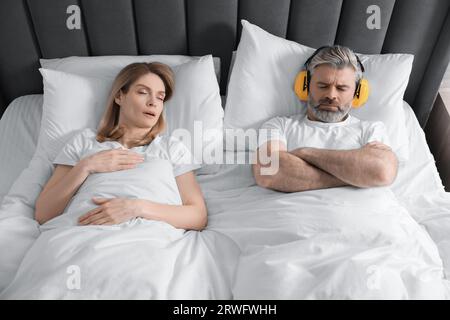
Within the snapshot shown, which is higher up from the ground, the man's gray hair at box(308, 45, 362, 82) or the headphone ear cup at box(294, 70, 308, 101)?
the man's gray hair at box(308, 45, 362, 82)

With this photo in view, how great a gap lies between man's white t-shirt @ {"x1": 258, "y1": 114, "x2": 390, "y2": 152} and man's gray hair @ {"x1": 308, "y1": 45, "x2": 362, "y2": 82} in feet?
0.64

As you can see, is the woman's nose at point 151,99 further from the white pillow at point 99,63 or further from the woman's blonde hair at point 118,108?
the white pillow at point 99,63

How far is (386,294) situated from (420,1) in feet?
4.31

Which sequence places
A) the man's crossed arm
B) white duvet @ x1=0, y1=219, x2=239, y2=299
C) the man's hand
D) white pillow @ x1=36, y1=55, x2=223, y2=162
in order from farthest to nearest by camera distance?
white pillow @ x1=36, y1=55, x2=223, y2=162
the man's crossed arm
the man's hand
white duvet @ x1=0, y1=219, x2=239, y2=299

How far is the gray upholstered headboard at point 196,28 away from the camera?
166 centimetres

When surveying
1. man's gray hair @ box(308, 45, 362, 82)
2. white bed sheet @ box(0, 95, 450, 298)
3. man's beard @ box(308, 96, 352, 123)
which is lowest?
white bed sheet @ box(0, 95, 450, 298)

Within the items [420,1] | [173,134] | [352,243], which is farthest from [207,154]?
[420,1]

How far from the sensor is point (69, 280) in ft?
3.17

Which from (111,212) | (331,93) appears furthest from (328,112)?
(111,212)

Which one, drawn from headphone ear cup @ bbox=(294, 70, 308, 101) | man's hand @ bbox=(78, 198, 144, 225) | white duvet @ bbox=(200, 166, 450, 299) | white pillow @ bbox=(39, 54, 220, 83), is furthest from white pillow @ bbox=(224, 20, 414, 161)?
man's hand @ bbox=(78, 198, 144, 225)

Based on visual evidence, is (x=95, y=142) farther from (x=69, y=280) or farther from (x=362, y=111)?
(x=362, y=111)

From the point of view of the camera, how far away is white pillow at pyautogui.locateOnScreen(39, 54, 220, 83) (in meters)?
1.69

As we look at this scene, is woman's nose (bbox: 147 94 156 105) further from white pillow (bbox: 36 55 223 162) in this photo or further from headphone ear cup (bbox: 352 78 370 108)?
headphone ear cup (bbox: 352 78 370 108)

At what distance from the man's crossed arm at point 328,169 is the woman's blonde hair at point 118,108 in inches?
16.3
